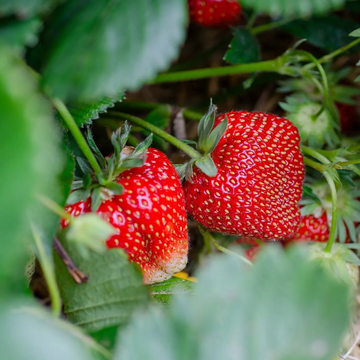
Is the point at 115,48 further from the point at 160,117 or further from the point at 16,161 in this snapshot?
the point at 160,117

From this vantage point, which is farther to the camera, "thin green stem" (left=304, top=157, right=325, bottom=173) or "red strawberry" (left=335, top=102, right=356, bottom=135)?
"red strawberry" (left=335, top=102, right=356, bottom=135)

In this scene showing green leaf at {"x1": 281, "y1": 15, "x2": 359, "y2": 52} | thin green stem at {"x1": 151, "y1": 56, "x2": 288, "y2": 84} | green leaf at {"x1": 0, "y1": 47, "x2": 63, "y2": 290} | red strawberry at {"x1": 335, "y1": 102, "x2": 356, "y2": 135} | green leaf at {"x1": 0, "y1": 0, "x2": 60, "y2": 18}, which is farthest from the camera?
red strawberry at {"x1": 335, "y1": 102, "x2": 356, "y2": 135}

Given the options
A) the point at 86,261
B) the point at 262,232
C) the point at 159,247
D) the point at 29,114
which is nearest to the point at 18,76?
the point at 29,114

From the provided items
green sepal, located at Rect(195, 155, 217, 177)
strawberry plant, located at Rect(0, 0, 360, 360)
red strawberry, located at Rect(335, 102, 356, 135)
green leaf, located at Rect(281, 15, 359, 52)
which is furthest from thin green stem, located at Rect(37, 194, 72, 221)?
red strawberry, located at Rect(335, 102, 356, 135)

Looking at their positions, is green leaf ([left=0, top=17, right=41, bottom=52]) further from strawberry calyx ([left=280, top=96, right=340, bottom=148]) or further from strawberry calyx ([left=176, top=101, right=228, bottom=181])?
strawberry calyx ([left=280, top=96, right=340, bottom=148])

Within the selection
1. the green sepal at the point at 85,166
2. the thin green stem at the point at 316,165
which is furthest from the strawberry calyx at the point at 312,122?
the green sepal at the point at 85,166

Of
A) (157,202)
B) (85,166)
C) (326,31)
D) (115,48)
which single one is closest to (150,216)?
(157,202)

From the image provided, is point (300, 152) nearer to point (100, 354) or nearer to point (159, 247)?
point (159, 247)

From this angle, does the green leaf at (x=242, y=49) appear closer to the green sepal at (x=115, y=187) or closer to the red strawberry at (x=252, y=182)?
the red strawberry at (x=252, y=182)
